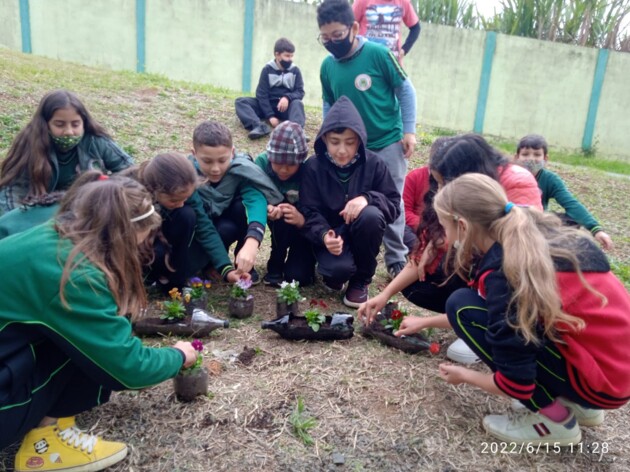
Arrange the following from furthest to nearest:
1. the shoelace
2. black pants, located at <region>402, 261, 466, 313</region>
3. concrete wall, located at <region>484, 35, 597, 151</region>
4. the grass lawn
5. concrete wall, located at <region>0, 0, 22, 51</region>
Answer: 1. concrete wall, located at <region>484, 35, 597, 151</region>
2. concrete wall, located at <region>0, 0, 22, 51</region>
3. black pants, located at <region>402, 261, 466, 313</region>
4. the grass lawn
5. the shoelace

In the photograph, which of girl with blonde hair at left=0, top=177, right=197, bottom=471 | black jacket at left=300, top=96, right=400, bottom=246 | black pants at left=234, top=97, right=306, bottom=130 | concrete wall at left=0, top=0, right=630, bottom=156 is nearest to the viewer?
girl with blonde hair at left=0, top=177, right=197, bottom=471

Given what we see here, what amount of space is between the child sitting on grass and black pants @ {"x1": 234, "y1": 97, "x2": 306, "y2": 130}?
142 inches

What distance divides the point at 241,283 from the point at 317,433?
48.8 inches

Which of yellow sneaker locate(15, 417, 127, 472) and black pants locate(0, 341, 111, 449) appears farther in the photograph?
yellow sneaker locate(15, 417, 127, 472)

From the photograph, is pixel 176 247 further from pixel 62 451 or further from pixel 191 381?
pixel 62 451

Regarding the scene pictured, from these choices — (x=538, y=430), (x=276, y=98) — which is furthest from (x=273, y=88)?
(x=538, y=430)

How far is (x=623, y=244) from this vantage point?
586 cm

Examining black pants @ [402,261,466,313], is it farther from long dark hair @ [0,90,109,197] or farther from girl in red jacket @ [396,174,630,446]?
long dark hair @ [0,90,109,197]

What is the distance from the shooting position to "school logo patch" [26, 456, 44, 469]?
205 cm

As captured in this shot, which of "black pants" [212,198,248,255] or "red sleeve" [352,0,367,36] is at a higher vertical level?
"red sleeve" [352,0,367,36]

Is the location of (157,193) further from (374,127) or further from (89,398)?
(374,127)

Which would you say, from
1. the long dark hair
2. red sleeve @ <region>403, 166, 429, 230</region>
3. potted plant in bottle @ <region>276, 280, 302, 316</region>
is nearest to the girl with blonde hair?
potted plant in bottle @ <region>276, 280, 302, 316</region>

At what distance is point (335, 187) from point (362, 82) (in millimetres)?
946
